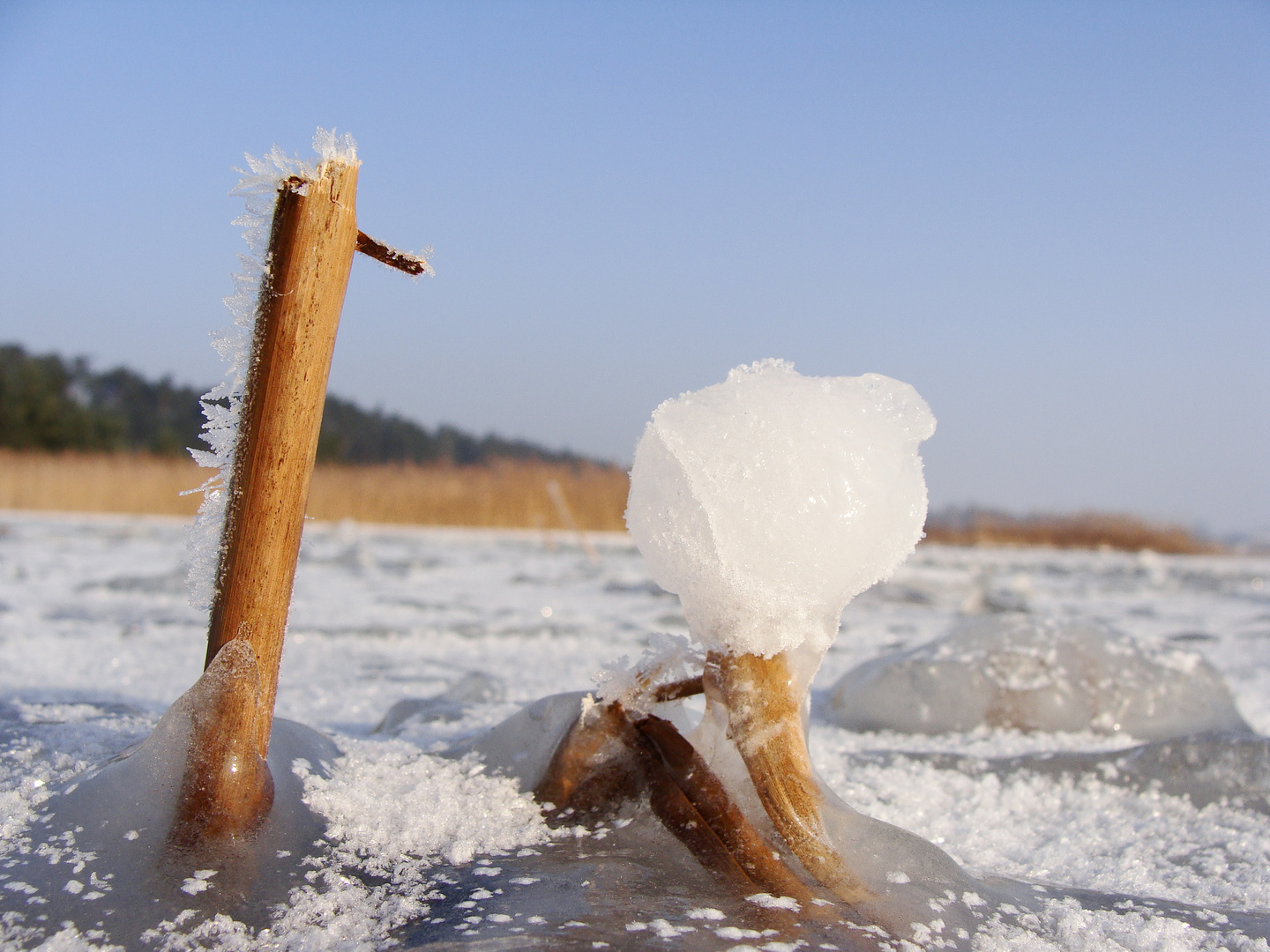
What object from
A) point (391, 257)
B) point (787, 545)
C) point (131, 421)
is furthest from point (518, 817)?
point (131, 421)

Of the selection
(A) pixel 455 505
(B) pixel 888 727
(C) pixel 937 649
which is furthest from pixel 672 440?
(A) pixel 455 505

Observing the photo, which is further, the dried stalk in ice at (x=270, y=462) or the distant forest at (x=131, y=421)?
the distant forest at (x=131, y=421)

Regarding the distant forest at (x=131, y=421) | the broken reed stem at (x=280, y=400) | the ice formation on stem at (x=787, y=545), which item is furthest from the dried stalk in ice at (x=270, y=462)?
the distant forest at (x=131, y=421)

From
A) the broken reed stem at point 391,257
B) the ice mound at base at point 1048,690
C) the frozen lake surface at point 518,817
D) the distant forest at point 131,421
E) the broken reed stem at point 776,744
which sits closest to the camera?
the frozen lake surface at point 518,817

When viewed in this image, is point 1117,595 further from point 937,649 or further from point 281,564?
point 281,564

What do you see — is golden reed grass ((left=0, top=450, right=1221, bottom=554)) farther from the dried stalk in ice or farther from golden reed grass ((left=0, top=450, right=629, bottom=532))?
the dried stalk in ice

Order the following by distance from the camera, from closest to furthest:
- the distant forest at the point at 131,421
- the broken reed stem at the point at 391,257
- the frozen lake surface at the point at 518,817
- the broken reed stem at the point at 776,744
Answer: the frozen lake surface at the point at 518,817 < the broken reed stem at the point at 776,744 < the broken reed stem at the point at 391,257 < the distant forest at the point at 131,421

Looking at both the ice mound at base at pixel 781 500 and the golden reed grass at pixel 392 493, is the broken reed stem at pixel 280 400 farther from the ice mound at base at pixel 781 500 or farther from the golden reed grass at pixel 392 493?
the golden reed grass at pixel 392 493

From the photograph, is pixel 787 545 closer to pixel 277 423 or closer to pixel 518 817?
pixel 518 817
